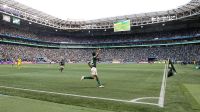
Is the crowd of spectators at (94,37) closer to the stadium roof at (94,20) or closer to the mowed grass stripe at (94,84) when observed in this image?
the stadium roof at (94,20)

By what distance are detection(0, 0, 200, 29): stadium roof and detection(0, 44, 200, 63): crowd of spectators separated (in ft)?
44.1

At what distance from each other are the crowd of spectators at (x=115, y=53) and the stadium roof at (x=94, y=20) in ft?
44.1

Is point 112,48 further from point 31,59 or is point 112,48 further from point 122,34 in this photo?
point 31,59

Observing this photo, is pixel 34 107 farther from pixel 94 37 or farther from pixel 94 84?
pixel 94 37

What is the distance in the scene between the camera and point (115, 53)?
10556cm

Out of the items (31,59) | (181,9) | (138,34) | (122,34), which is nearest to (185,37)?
(181,9)

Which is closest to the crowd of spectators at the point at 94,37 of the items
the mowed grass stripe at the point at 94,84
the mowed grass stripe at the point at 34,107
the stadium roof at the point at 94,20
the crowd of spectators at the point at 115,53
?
the crowd of spectators at the point at 115,53

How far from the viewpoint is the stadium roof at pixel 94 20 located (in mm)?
74062

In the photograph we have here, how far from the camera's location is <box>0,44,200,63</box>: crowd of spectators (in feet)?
273

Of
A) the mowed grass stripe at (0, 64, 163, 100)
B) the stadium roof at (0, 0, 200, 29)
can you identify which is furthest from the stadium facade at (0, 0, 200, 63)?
the mowed grass stripe at (0, 64, 163, 100)

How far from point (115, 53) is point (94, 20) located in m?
19.6

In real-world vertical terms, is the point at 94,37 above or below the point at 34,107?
above

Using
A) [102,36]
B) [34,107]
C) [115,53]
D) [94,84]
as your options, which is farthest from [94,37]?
[34,107]

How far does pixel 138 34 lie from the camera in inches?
4080
